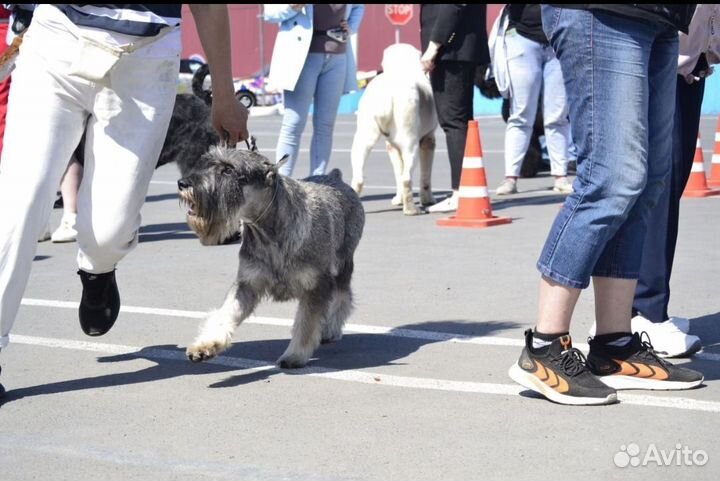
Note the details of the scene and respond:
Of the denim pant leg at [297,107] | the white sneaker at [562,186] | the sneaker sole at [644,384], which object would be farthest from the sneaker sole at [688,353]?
the white sneaker at [562,186]

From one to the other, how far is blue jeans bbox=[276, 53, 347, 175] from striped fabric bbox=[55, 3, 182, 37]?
5.18 metres

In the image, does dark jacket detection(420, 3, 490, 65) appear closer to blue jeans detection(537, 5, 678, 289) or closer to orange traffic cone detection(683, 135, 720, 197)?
orange traffic cone detection(683, 135, 720, 197)

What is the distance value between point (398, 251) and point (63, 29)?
423 centimetres

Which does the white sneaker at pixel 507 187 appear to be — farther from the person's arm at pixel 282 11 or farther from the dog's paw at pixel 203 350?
the dog's paw at pixel 203 350

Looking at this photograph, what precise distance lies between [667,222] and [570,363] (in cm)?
113

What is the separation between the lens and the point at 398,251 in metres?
8.62

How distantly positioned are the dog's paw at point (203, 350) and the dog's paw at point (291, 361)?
32 centimetres

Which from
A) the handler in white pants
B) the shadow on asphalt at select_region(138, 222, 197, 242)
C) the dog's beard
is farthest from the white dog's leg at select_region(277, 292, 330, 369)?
the shadow on asphalt at select_region(138, 222, 197, 242)

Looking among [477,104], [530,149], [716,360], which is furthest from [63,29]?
[477,104]

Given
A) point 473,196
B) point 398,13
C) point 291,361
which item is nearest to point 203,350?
point 291,361

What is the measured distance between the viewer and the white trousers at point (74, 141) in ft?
15.3

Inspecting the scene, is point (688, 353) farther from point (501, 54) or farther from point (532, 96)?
point (501, 54)

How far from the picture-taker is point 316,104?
1052cm

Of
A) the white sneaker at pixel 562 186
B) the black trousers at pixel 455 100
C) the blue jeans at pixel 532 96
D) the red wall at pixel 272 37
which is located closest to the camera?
the black trousers at pixel 455 100
